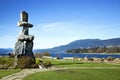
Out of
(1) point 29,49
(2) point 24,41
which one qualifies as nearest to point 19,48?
(2) point 24,41

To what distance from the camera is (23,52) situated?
114 feet

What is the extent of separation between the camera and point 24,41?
35.0 m

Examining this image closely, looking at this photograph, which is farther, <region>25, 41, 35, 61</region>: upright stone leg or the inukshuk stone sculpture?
<region>25, 41, 35, 61</region>: upright stone leg

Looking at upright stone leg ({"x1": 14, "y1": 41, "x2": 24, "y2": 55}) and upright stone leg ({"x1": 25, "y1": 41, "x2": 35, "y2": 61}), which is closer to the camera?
upright stone leg ({"x1": 14, "y1": 41, "x2": 24, "y2": 55})

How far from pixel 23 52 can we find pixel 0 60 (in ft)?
13.7

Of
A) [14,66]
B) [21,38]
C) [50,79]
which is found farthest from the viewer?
[21,38]

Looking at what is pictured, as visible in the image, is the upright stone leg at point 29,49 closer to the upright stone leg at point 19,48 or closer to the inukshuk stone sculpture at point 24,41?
the inukshuk stone sculpture at point 24,41

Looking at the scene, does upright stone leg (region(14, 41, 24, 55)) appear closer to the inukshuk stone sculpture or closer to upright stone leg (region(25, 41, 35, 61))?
the inukshuk stone sculpture

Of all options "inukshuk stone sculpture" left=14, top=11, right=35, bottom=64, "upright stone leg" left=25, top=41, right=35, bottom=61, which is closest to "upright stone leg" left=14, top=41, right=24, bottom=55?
"inukshuk stone sculpture" left=14, top=11, right=35, bottom=64

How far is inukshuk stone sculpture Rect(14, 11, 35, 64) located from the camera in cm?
3456

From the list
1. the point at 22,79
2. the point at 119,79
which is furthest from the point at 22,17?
the point at 119,79

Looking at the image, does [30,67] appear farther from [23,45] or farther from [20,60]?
[23,45]

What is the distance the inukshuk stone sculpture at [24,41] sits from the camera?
113 ft

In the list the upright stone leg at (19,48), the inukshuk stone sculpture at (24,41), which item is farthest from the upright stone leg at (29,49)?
the upright stone leg at (19,48)
